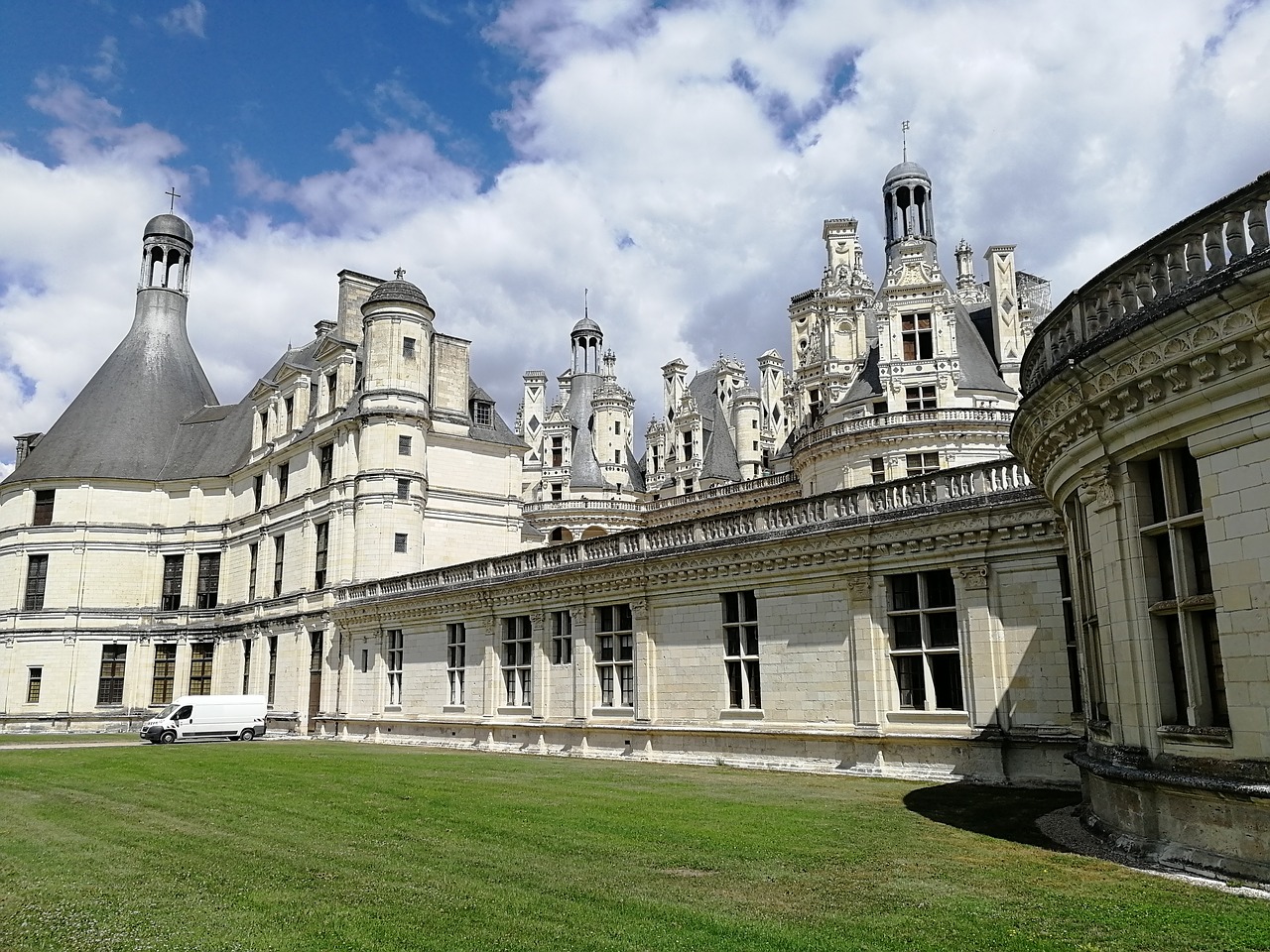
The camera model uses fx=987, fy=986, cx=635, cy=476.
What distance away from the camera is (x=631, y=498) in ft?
189

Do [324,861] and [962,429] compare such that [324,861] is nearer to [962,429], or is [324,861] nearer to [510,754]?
[510,754]

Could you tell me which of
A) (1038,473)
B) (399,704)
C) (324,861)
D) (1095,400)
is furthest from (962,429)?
(324,861)

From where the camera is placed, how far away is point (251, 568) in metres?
46.0

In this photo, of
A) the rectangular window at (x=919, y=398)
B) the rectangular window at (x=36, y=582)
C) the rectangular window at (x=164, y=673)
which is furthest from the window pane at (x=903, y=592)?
the rectangular window at (x=36, y=582)

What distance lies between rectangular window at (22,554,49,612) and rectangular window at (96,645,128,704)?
3.89 m

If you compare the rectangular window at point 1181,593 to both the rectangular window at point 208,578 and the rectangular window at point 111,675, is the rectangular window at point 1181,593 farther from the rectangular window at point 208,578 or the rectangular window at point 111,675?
the rectangular window at point 111,675

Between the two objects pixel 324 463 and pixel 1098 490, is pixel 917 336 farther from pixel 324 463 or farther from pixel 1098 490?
pixel 1098 490

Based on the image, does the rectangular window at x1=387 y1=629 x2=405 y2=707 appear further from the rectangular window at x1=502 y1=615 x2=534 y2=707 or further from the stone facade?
the stone facade

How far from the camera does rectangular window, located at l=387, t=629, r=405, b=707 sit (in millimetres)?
33156

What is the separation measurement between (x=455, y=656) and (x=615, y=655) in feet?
26.8

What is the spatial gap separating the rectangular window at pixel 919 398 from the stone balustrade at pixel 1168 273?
26573mm

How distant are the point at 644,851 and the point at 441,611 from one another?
2159 centimetres

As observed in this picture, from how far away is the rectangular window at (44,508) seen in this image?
159ft

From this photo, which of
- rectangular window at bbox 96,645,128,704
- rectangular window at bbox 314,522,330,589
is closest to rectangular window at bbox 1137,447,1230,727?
rectangular window at bbox 314,522,330,589
